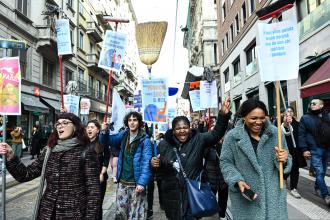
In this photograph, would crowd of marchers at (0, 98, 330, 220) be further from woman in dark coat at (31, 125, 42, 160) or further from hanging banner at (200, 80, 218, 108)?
woman in dark coat at (31, 125, 42, 160)

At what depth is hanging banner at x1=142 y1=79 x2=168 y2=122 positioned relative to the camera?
15.6 ft

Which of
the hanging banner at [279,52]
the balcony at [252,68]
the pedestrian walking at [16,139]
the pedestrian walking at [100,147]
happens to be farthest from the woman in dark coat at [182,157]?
the balcony at [252,68]

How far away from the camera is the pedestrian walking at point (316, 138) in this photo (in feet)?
18.0

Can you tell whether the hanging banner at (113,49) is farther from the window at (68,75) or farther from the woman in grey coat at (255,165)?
the window at (68,75)

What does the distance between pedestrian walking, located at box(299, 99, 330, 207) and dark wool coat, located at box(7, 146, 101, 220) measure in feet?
13.8

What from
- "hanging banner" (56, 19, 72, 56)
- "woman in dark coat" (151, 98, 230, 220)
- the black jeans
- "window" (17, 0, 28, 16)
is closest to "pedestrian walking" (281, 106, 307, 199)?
the black jeans

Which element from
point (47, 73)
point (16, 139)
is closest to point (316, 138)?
point (16, 139)

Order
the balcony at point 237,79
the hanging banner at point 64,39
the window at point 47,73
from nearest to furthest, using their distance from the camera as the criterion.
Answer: the hanging banner at point 64,39 → the window at point 47,73 → the balcony at point 237,79

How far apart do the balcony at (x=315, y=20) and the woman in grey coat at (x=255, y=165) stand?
8.91 meters

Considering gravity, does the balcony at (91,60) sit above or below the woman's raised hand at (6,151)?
above

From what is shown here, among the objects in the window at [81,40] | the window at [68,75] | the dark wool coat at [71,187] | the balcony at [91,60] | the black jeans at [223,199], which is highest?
the window at [81,40]

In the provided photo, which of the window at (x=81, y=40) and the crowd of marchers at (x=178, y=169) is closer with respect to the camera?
the crowd of marchers at (x=178, y=169)

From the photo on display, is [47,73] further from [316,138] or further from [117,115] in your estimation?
[316,138]

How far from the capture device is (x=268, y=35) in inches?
125
